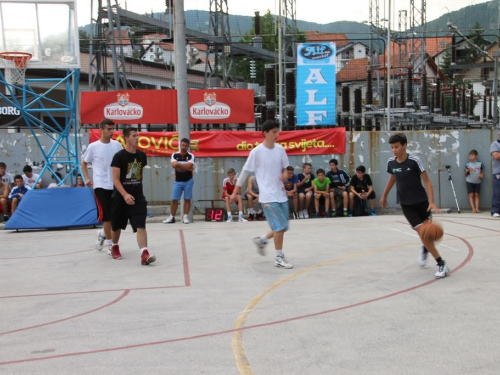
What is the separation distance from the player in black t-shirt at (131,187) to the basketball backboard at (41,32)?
7091mm

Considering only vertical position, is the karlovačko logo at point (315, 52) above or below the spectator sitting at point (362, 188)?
above

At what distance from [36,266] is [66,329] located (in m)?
3.69

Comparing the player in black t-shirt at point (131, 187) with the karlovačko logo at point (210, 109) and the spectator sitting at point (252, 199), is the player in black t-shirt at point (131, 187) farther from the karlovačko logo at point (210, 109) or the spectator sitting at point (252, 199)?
the karlovačko logo at point (210, 109)

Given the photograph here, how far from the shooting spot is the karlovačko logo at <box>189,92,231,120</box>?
56.9 feet

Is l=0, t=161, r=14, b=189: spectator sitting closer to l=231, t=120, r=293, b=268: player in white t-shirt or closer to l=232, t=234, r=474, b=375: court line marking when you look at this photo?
l=231, t=120, r=293, b=268: player in white t-shirt

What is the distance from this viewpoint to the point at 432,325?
5.56 meters

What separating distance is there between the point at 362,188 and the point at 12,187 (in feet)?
29.9

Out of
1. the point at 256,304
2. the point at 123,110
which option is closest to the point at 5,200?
the point at 123,110

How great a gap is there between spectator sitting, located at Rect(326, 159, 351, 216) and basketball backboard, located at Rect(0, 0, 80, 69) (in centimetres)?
696

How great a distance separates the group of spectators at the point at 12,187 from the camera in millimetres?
15663

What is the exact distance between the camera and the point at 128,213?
9008mm

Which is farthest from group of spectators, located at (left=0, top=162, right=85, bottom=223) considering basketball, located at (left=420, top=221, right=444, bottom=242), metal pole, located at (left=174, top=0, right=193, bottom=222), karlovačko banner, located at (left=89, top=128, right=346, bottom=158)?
basketball, located at (left=420, top=221, right=444, bottom=242)

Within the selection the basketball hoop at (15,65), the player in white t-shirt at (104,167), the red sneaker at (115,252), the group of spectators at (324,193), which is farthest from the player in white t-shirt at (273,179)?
the basketball hoop at (15,65)

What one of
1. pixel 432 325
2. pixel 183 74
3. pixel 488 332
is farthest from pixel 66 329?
pixel 183 74
